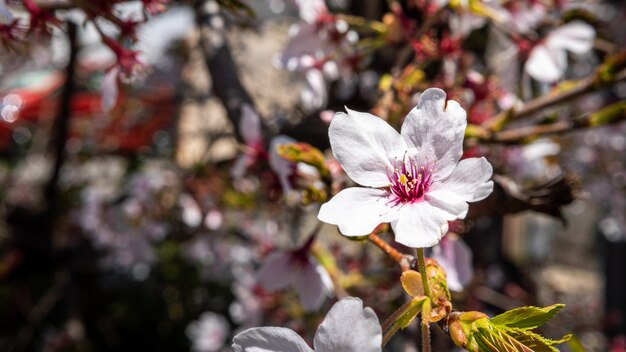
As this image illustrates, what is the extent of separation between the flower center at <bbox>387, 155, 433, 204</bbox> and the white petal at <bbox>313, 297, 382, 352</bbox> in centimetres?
14

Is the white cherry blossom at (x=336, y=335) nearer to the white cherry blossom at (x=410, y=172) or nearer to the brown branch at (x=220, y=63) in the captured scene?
the white cherry blossom at (x=410, y=172)

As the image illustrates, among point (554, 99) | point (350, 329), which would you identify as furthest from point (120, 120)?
point (350, 329)

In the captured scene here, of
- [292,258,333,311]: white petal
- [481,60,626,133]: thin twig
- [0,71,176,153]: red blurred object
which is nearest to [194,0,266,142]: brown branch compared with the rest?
[292,258,333,311]: white petal

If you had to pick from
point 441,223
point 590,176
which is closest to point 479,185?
point 441,223

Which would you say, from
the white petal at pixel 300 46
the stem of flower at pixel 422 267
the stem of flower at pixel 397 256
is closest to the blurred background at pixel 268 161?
the white petal at pixel 300 46

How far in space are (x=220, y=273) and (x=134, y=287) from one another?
140cm

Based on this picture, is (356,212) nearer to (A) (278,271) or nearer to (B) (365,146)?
(B) (365,146)

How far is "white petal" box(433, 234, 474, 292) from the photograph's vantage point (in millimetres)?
871

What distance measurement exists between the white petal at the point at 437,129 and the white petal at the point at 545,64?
24.7 inches

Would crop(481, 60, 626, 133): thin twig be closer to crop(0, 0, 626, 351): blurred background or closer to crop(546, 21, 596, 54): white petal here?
crop(0, 0, 626, 351): blurred background

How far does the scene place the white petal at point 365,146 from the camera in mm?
605

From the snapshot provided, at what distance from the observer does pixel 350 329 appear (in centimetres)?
52

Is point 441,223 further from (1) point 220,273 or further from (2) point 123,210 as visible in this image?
(1) point 220,273

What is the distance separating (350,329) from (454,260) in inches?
16.7
